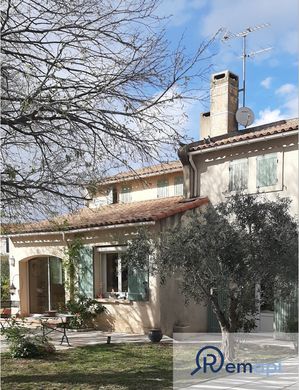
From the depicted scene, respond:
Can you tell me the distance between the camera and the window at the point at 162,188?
61.2ft

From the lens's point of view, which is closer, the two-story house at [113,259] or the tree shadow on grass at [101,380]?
the tree shadow on grass at [101,380]

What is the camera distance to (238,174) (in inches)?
584

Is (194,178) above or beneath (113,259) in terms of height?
above

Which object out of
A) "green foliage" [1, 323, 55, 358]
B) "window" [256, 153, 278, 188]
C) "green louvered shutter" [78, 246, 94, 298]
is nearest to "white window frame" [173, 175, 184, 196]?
"green louvered shutter" [78, 246, 94, 298]

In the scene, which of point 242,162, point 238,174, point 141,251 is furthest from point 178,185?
point 141,251

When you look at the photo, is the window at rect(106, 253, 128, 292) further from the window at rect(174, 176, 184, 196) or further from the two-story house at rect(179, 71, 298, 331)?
the window at rect(174, 176, 184, 196)

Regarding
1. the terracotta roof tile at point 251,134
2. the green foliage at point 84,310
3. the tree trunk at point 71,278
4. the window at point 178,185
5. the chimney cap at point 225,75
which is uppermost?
the chimney cap at point 225,75

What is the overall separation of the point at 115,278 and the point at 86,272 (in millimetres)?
1087

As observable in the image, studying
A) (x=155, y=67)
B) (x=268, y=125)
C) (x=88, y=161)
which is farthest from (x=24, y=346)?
(x=268, y=125)

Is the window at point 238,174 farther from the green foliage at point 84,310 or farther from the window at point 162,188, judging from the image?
the green foliage at point 84,310

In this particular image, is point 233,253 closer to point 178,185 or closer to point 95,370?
point 95,370

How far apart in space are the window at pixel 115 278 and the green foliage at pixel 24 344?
4077mm

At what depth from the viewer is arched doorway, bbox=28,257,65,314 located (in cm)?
1811

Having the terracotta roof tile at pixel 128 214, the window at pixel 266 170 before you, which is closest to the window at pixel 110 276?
the terracotta roof tile at pixel 128 214
